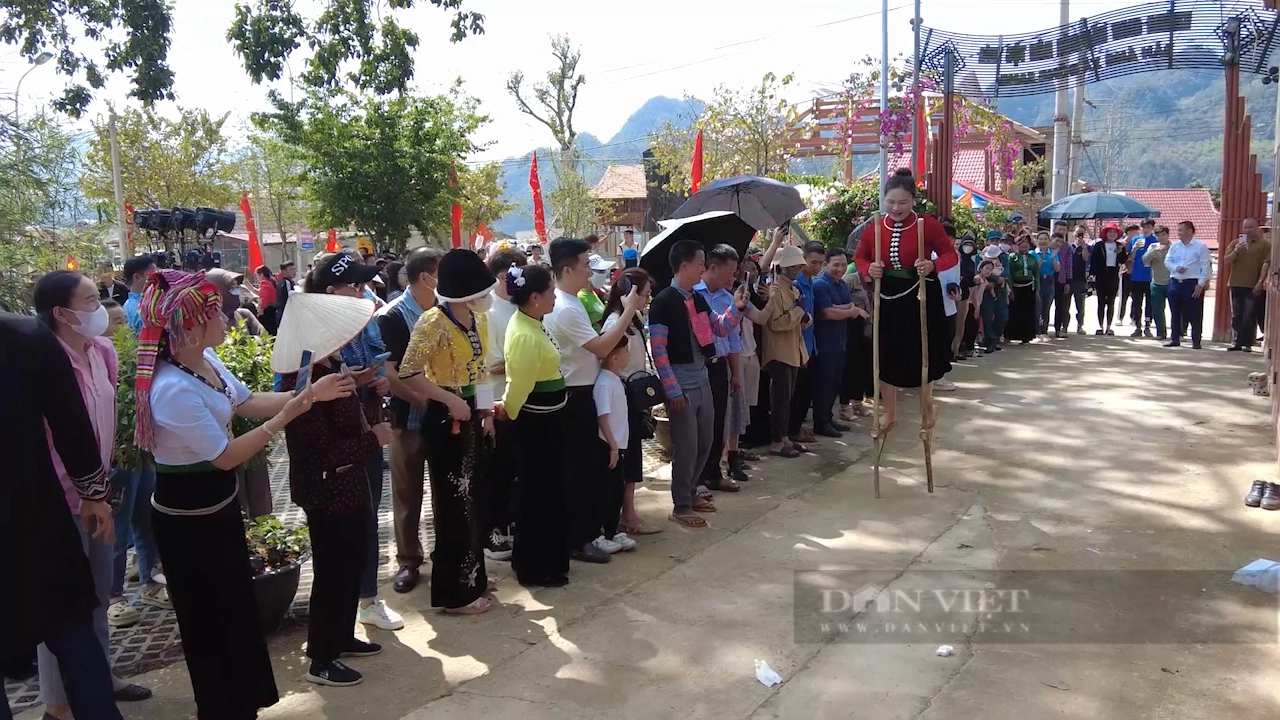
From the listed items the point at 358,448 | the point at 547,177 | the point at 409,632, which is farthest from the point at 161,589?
the point at 547,177

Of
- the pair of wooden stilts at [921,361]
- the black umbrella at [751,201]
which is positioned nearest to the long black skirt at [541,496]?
the pair of wooden stilts at [921,361]

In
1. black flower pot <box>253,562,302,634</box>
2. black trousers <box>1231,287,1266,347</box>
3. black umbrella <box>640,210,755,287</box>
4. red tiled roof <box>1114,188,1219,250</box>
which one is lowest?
black flower pot <box>253,562,302,634</box>

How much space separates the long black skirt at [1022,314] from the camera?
14508 mm

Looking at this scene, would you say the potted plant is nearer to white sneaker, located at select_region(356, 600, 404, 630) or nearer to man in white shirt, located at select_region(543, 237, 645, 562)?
white sneaker, located at select_region(356, 600, 404, 630)

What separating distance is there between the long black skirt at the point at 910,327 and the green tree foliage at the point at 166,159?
31.8m

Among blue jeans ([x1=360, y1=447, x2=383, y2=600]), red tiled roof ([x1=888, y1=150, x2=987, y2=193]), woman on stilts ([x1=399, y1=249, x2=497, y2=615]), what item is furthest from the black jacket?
red tiled roof ([x1=888, y1=150, x2=987, y2=193])

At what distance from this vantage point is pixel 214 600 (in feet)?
11.6

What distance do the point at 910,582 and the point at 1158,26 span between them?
13678mm

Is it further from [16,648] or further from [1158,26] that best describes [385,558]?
[1158,26]

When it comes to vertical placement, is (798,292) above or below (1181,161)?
below

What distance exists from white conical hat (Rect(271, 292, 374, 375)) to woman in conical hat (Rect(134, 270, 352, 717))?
0.28 metres

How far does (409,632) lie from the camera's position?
4.75 meters

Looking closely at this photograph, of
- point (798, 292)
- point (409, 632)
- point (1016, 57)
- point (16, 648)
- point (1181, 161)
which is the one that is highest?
point (1181, 161)

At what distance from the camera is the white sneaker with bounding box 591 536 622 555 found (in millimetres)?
5738
